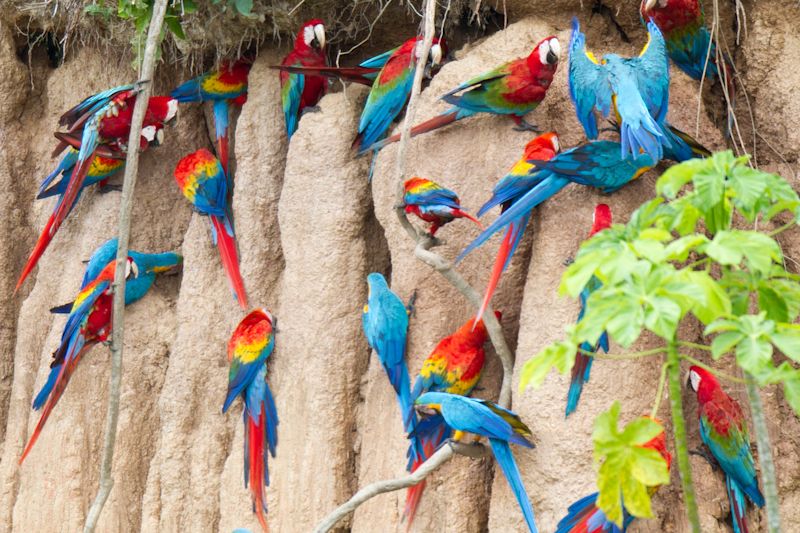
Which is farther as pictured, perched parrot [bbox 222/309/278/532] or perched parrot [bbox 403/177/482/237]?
perched parrot [bbox 222/309/278/532]

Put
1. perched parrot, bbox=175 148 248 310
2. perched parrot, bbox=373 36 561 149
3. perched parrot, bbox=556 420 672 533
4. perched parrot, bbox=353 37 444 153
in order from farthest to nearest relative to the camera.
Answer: perched parrot, bbox=175 148 248 310 → perched parrot, bbox=353 37 444 153 → perched parrot, bbox=373 36 561 149 → perched parrot, bbox=556 420 672 533

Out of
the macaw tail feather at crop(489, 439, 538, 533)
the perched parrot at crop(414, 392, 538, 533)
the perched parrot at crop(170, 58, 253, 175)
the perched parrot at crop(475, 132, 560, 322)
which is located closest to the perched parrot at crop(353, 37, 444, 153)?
the perched parrot at crop(475, 132, 560, 322)

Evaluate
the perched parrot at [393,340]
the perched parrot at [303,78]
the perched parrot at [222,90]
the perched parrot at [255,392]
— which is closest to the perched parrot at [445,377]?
the perched parrot at [393,340]

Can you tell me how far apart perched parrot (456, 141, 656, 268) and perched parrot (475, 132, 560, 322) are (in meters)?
0.02

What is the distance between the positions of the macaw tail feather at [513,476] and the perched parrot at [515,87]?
2.80ft

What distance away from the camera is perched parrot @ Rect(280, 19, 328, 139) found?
3.18 m

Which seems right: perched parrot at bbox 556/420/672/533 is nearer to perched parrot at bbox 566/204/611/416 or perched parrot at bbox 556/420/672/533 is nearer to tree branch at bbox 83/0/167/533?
perched parrot at bbox 566/204/611/416

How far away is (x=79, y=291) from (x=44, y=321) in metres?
0.25

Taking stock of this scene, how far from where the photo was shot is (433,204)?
2688mm

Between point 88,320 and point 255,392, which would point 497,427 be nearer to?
point 255,392

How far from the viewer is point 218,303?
10.9 ft

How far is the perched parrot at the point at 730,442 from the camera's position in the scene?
2.45m

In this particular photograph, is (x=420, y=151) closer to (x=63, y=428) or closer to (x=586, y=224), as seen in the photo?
(x=586, y=224)

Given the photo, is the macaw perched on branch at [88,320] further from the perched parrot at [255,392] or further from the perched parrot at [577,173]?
the perched parrot at [577,173]
